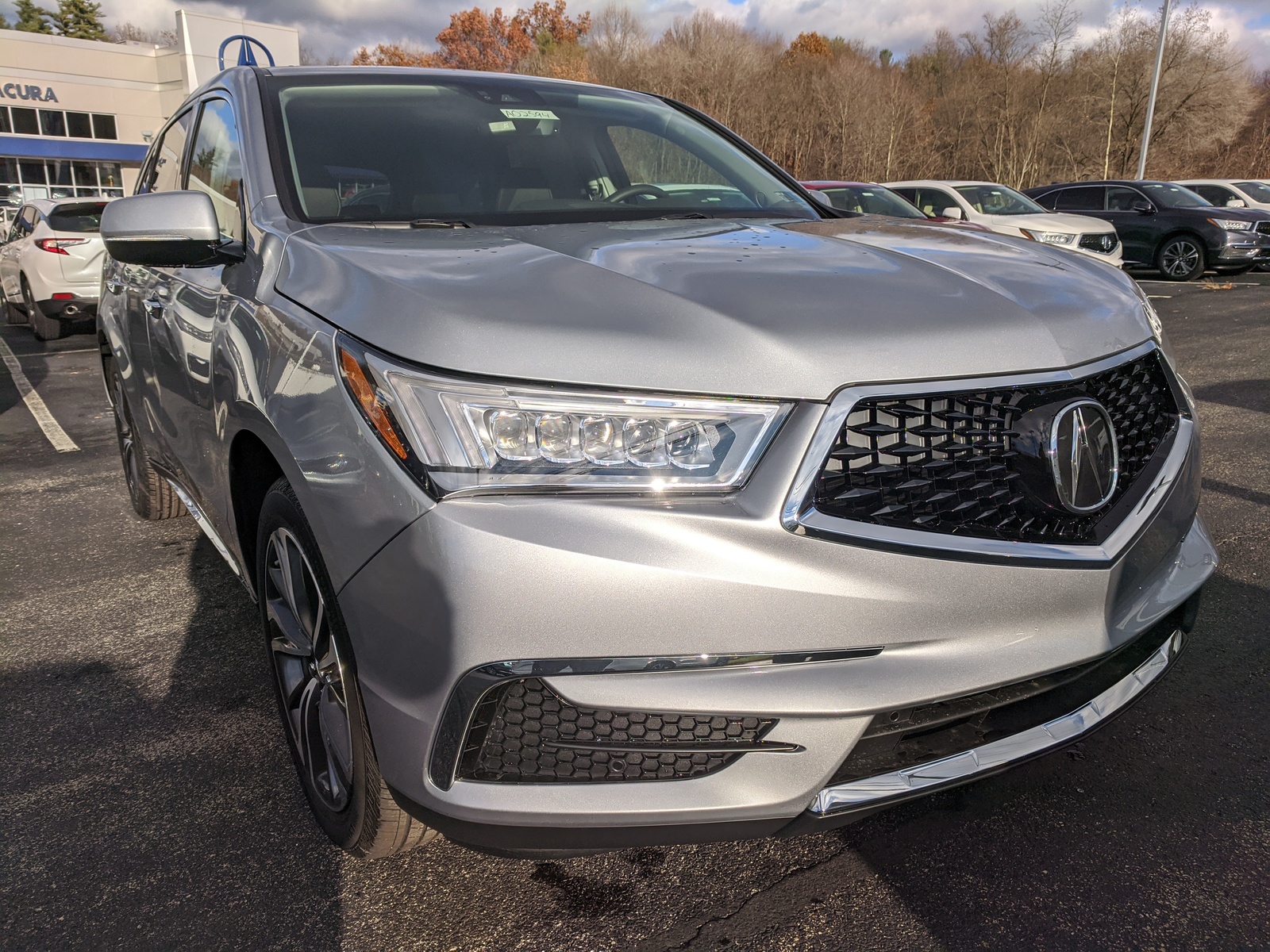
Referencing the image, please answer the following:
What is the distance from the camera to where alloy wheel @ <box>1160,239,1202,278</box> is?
50.4ft

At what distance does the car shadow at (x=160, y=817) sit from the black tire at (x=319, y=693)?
5.3 inches

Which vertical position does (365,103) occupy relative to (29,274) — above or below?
above

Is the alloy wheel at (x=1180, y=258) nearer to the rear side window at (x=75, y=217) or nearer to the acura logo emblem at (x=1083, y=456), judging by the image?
the rear side window at (x=75, y=217)

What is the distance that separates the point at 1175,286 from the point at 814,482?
51.2ft

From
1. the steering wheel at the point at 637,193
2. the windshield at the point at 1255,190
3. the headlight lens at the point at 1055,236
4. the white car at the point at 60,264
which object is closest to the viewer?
the steering wheel at the point at 637,193

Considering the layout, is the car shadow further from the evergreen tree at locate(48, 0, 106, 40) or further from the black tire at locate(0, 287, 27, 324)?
the evergreen tree at locate(48, 0, 106, 40)

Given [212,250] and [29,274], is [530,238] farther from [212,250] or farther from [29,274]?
[29,274]

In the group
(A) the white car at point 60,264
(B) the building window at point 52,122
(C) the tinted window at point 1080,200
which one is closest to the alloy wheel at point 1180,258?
(C) the tinted window at point 1080,200

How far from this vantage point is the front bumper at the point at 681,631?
1511 millimetres

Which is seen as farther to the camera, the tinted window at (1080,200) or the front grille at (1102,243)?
the tinted window at (1080,200)

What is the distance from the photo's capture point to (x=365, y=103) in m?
2.94

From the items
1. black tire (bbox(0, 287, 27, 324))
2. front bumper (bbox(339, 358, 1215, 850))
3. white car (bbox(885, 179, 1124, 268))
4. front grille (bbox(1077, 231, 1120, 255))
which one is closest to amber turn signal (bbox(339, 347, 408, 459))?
front bumper (bbox(339, 358, 1215, 850))

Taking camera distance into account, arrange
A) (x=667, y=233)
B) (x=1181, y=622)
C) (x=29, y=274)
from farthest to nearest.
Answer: (x=29, y=274) < (x=667, y=233) < (x=1181, y=622)

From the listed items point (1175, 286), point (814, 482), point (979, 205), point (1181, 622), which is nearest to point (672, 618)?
point (814, 482)
